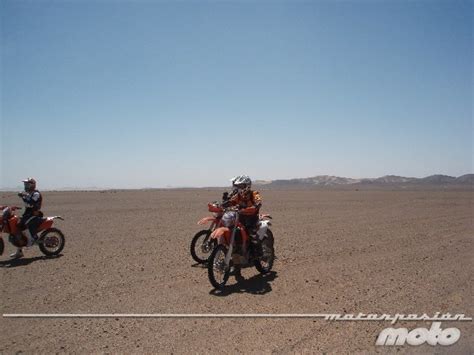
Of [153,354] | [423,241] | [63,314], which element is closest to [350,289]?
[153,354]

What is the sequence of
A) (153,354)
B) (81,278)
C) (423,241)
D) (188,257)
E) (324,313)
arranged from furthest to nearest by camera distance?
(423,241) < (188,257) < (81,278) < (324,313) < (153,354)

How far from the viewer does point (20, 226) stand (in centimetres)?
1070

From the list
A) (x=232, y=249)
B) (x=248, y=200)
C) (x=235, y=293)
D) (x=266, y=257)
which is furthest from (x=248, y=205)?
(x=235, y=293)

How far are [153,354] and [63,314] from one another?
2.14 metres

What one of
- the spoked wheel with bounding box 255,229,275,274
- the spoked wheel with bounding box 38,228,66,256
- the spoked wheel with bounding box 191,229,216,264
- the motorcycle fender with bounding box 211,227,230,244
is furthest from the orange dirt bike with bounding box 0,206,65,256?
the spoked wheel with bounding box 255,229,275,274

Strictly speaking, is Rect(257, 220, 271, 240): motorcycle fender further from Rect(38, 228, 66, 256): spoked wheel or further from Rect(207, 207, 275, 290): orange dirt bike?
Rect(38, 228, 66, 256): spoked wheel

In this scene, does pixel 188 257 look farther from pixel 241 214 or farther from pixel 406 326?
pixel 406 326

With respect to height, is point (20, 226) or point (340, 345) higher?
point (20, 226)

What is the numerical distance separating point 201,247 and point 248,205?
164 cm

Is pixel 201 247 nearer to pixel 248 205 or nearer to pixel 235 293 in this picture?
pixel 248 205

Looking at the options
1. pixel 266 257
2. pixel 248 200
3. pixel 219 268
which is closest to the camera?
pixel 219 268

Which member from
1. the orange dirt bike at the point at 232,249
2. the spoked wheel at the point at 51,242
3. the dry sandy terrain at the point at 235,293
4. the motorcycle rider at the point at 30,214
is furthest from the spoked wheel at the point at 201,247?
the motorcycle rider at the point at 30,214

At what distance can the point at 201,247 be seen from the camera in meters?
9.76

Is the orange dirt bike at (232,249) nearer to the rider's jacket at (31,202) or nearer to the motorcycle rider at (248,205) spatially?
the motorcycle rider at (248,205)
